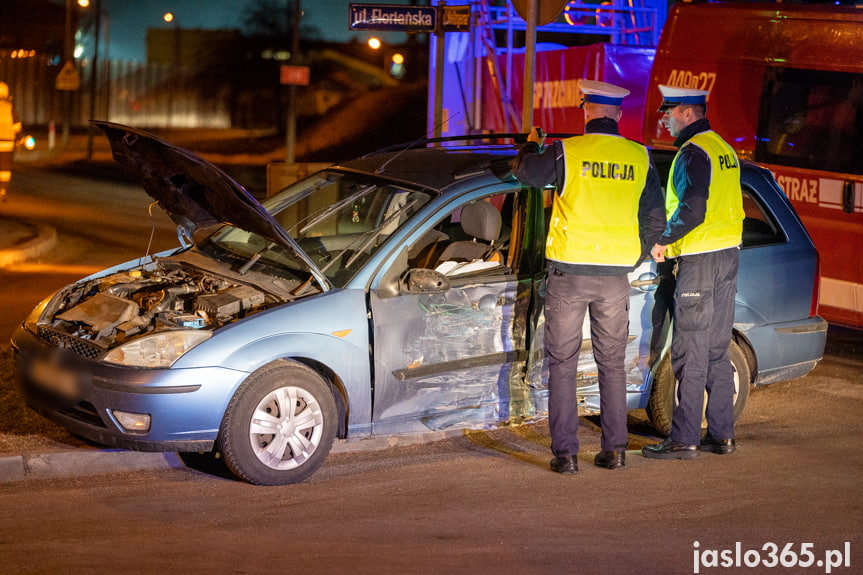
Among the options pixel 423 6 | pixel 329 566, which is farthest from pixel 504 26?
pixel 329 566

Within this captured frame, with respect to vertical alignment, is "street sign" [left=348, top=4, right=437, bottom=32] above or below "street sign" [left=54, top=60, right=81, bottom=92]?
above

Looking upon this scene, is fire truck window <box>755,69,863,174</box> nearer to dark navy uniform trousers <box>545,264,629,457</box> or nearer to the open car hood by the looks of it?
dark navy uniform trousers <box>545,264,629,457</box>

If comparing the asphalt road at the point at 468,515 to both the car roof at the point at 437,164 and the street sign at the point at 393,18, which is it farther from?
the street sign at the point at 393,18

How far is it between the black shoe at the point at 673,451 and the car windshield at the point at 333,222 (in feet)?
6.01

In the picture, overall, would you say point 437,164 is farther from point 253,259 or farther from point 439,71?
point 439,71

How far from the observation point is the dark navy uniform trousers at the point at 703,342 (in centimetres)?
630

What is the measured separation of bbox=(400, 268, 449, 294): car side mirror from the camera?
19.5 ft

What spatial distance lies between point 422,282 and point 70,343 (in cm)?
177

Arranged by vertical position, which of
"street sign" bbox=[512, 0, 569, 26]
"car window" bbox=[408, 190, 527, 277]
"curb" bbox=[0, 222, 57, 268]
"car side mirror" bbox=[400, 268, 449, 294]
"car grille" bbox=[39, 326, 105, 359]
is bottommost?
"curb" bbox=[0, 222, 57, 268]

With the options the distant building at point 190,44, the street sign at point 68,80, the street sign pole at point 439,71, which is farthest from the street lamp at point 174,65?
the street sign pole at point 439,71

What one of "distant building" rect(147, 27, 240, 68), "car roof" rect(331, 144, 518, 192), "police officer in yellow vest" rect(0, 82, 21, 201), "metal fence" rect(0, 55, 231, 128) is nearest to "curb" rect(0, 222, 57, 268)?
"police officer in yellow vest" rect(0, 82, 21, 201)

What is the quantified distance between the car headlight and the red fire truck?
607 centimetres

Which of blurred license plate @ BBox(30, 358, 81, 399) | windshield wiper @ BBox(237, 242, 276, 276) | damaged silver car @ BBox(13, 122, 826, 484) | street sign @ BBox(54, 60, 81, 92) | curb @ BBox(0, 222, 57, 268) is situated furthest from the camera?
street sign @ BBox(54, 60, 81, 92)

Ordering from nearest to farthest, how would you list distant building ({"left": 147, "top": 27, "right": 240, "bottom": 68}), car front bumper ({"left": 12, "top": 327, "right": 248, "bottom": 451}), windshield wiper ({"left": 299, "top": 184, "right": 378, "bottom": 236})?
car front bumper ({"left": 12, "top": 327, "right": 248, "bottom": 451}) → windshield wiper ({"left": 299, "top": 184, "right": 378, "bottom": 236}) → distant building ({"left": 147, "top": 27, "right": 240, "bottom": 68})
